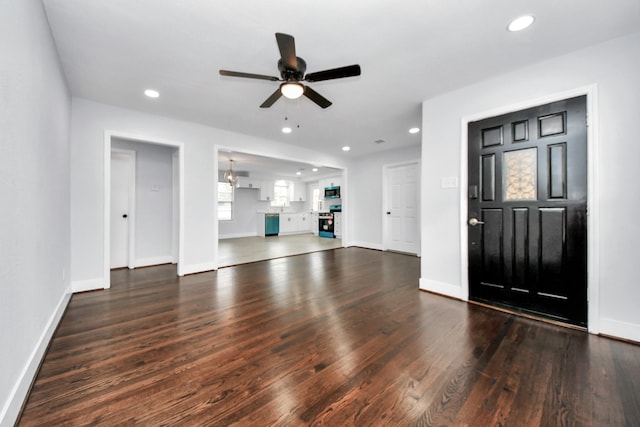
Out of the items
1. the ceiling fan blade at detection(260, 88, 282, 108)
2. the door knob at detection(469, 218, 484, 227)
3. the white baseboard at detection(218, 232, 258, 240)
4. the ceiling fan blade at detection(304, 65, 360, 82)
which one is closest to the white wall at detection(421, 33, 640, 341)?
the door knob at detection(469, 218, 484, 227)

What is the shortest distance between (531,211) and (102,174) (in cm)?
500

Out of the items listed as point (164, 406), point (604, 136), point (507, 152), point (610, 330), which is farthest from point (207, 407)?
point (604, 136)

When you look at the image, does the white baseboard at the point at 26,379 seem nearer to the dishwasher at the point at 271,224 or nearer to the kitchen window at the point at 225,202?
the kitchen window at the point at 225,202

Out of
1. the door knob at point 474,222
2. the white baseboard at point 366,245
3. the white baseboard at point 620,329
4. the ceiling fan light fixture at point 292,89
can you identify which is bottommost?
the white baseboard at point 620,329

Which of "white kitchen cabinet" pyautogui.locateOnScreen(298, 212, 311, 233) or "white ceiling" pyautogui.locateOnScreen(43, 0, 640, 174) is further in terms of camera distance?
"white kitchen cabinet" pyautogui.locateOnScreen(298, 212, 311, 233)

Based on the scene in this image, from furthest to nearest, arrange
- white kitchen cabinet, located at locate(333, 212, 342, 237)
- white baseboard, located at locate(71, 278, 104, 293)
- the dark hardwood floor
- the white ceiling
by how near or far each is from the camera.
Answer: white kitchen cabinet, located at locate(333, 212, 342, 237) < white baseboard, located at locate(71, 278, 104, 293) < the white ceiling < the dark hardwood floor

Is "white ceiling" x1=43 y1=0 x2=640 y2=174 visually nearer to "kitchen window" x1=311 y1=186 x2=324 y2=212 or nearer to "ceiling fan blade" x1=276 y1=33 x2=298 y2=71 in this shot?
"ceiling fan blade" x1=276 y1=33 x2=298 y2=71

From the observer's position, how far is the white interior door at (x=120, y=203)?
4195 mm

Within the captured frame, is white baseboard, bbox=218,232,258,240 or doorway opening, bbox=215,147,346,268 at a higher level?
doorway opening, bbox=215,147,346,268

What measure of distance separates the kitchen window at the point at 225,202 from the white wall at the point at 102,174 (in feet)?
13.6

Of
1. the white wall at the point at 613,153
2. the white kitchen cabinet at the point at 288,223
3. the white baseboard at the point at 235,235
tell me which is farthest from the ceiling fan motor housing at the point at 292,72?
the white kitchen cabinet at the point at 288,223

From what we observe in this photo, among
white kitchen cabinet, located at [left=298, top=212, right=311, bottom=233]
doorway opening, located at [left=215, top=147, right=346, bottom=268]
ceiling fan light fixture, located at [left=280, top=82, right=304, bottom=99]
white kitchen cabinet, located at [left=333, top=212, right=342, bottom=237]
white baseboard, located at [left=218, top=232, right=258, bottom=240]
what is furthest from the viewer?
white kitchen cabinet, located at [left=298, top=212, right=311, bottom=233]

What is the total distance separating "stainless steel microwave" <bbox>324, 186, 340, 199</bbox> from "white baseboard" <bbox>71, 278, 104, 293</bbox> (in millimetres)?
6647

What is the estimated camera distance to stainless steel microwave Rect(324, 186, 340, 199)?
872 cm
